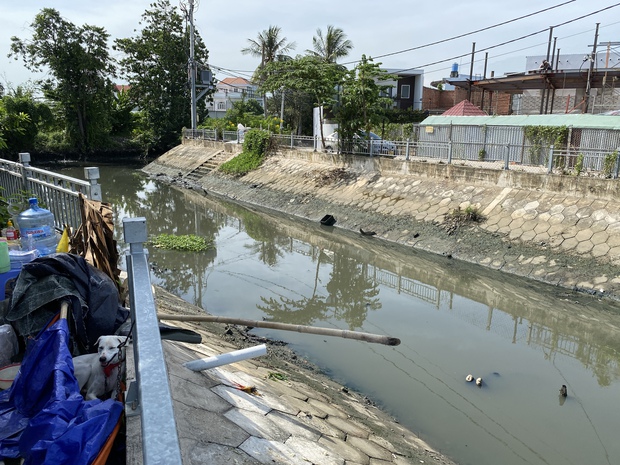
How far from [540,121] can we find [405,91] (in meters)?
23.8

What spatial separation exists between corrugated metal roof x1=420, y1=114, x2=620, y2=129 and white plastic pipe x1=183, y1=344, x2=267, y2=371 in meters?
14.3

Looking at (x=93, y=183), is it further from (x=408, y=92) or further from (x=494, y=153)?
(x=408, y=92)

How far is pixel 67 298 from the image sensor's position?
3424 millimetres

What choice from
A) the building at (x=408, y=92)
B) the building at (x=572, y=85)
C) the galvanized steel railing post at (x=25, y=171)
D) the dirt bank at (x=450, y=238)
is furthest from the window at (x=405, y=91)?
the galvanized steel railing post at (x=25, y=171)

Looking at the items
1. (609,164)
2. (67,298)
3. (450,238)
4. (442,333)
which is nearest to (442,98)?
(609,164)

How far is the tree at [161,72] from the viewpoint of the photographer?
37.2 m

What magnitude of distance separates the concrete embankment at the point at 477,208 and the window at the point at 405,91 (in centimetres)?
2044

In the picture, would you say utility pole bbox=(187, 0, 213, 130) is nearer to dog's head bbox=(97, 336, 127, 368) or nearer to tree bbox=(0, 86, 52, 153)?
tree bbox=(0, 86, 52, 153)

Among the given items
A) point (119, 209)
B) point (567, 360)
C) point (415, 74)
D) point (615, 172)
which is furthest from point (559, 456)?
point (415, 74)

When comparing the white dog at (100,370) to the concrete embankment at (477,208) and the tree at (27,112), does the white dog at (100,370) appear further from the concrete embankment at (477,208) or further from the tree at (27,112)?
the tree at (27,112)

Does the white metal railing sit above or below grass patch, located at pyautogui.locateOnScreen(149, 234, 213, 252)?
above

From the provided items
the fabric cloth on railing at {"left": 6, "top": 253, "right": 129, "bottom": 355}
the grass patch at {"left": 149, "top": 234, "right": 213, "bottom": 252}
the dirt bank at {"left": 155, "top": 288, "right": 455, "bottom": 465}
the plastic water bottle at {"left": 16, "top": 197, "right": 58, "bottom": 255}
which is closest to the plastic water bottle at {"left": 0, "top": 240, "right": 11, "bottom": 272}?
the plastic water bottle at {"left": 16, "top": 197, "right": 58, "bottom": 255}

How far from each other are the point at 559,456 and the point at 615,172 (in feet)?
29.9

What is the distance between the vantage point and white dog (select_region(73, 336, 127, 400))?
307 cm
